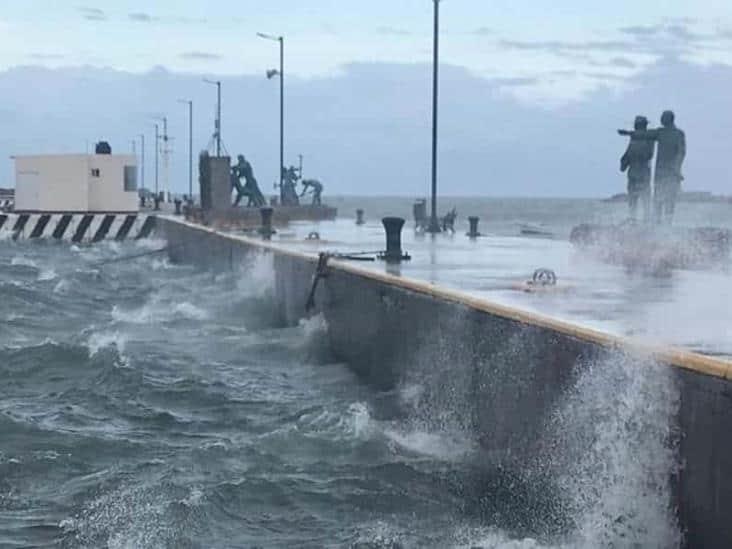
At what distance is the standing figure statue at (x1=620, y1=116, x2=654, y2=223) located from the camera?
76.5 ft

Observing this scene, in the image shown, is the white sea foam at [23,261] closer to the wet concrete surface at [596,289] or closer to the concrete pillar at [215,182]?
the concrete pillar at [215,182]

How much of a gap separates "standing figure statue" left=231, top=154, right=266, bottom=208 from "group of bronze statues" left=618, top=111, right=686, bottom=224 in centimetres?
2998

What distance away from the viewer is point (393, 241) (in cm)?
2092

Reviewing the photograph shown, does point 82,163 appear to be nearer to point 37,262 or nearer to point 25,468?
point 37,262

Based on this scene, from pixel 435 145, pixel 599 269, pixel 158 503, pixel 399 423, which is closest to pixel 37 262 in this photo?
pixel 435 145

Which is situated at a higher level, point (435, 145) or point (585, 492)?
point (435, 145)

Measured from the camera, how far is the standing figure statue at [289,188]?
58844 mm

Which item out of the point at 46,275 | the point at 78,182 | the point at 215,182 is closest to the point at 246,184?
the point at 215,182

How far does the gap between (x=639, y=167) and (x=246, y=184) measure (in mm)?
31353

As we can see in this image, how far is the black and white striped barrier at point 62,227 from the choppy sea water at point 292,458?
37020 mm

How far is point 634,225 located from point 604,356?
1422 centimetres

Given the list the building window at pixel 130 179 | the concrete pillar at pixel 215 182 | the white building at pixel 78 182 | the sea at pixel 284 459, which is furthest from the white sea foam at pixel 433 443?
the building window at pixel 130 179

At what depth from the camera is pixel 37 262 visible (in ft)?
142

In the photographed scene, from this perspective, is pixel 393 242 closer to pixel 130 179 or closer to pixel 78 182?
pixel 78 182
